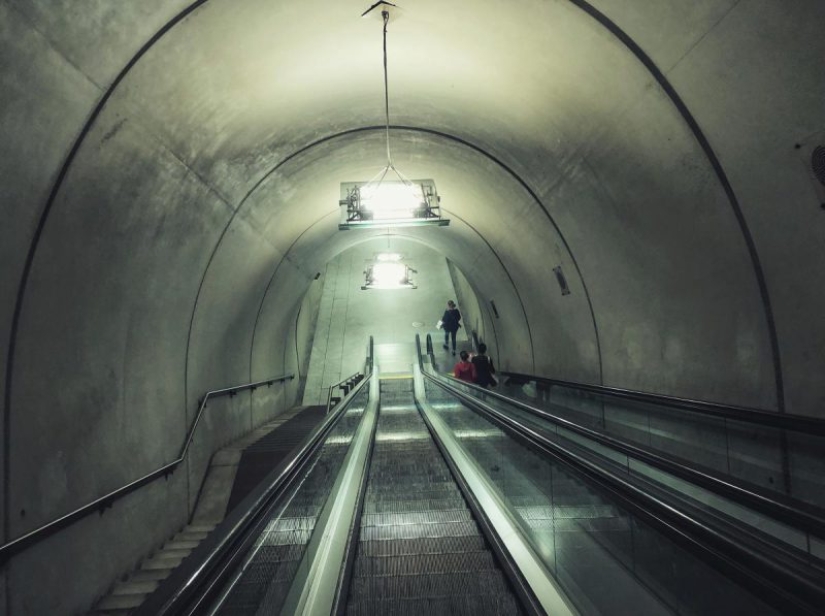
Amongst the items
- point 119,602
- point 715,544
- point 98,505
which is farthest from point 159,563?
point 715,544

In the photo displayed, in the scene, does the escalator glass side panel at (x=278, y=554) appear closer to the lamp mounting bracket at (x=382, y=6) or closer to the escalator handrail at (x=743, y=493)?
the escalator handrail at (x=743, y=493)

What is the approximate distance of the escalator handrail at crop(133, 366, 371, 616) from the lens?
1.53 meters

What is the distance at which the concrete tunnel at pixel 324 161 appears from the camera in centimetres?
355

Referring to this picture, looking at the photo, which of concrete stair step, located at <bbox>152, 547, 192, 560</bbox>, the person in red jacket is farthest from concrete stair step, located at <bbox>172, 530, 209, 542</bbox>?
the person in red jacket

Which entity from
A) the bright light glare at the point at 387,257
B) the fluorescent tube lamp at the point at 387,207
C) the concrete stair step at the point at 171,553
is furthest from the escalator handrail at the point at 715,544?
the bright light glare at the point at 387,257

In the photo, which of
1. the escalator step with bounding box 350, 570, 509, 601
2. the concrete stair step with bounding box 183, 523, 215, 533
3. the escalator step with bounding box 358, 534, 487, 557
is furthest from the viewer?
the concrete stair step with bounding box 183, 523, 215, 533

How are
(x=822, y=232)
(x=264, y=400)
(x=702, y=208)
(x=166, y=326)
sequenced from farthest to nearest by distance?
(x=264, y=400), (x=166, y=326), (x=702, y=208), (x=822, y=232)

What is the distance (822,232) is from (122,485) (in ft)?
19.9

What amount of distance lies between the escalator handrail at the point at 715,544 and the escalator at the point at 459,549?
0.01 meters

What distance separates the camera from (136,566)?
5.78m

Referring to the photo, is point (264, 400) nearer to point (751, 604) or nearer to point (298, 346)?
point (298, 346)

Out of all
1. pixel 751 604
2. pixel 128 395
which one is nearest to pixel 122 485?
pixel 128 395

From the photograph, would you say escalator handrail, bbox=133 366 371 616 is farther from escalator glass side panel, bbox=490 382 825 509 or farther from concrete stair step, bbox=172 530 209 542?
concrete stair step, bbox=172 530 209 542

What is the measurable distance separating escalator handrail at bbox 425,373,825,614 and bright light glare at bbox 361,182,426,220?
451cm
